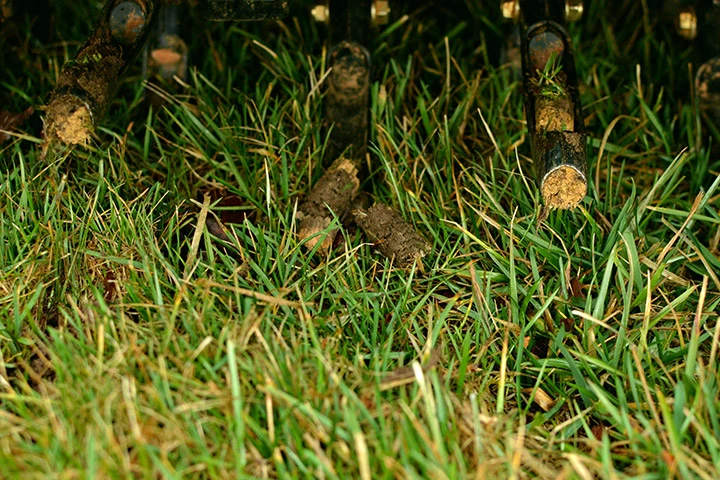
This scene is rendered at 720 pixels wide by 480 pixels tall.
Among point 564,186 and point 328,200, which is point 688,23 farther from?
point 328,200

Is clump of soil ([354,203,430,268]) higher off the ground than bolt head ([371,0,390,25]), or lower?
lower

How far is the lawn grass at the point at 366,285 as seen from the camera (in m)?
1.50

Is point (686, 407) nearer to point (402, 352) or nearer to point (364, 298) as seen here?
point (402, 352)

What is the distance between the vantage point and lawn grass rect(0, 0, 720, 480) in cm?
150

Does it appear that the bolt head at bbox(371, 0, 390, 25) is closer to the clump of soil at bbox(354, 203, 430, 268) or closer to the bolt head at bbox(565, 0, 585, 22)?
the bolt head at bbox(565, 0, 585, 22)

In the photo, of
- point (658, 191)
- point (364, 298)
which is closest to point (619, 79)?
point (658, 191)

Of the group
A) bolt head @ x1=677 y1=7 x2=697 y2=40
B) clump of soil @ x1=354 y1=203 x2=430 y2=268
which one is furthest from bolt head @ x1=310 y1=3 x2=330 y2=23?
bolt head @ x1=677 y1=7 x2=697 y2=40

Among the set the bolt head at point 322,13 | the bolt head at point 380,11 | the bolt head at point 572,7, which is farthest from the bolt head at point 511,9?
the bolt head at point 322,13

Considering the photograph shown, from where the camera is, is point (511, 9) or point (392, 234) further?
point (511, 9)

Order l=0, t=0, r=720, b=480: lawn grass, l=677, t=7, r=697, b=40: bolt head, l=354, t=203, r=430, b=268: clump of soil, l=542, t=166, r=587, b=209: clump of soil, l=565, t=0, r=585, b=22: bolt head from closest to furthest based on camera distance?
l=0, t=0, r=720, b=480: lawn grass, l=542, t=166, r=587, b=209: clump of soil, l=354, t=203, r=430, b=268: clump of soil, l=565, t=0, r=585, b=22: bolt head, l=677, t=7, r=697, b=40: bolt head

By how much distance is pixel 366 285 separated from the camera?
199 cm

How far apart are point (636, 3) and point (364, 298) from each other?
161 centimetres

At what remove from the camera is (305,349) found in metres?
1.65

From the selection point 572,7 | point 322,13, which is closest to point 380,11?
point 322,13
